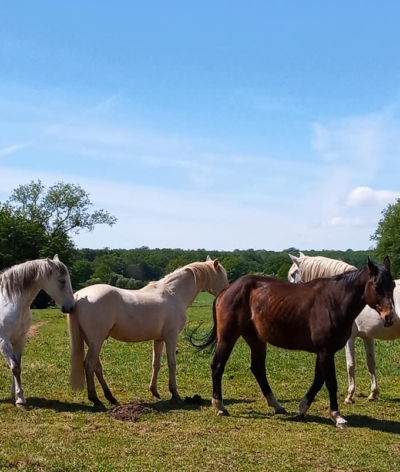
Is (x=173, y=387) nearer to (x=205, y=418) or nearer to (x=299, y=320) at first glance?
(x=205, y=418)

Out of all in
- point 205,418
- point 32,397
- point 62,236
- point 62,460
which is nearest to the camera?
point 62,460

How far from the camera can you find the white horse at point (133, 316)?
26.3ft

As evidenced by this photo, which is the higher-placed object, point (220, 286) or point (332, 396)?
point (220, 286)

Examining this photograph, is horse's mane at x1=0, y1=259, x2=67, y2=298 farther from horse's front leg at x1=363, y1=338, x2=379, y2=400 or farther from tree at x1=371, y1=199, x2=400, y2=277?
tree at x1=371, y1=199, x2=400, y2=277

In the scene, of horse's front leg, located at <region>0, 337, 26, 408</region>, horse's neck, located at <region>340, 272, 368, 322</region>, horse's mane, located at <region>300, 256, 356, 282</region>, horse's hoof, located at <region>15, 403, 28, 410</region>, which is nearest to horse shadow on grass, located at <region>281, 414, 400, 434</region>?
horse's neck, located at <region>340, 272, 368, 322</region>

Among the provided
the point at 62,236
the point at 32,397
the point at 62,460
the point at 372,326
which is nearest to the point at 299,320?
the point at 372,326

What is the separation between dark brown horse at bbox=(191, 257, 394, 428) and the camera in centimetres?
711

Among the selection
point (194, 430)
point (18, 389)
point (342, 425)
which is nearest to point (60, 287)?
point (18, 389)

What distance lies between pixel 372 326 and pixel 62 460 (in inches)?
222

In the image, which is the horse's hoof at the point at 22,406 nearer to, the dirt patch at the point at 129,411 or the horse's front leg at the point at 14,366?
the horse's front leg at the point at 14,366

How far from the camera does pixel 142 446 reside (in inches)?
233

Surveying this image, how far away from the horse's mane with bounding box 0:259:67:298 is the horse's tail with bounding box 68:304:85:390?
74 cm

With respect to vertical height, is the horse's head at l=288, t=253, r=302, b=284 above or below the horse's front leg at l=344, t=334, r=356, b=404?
above

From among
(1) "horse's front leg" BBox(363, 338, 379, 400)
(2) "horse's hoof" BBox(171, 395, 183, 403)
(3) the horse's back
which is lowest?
(2) "horse's hoof" BBox(171, 395, 183, 403)
